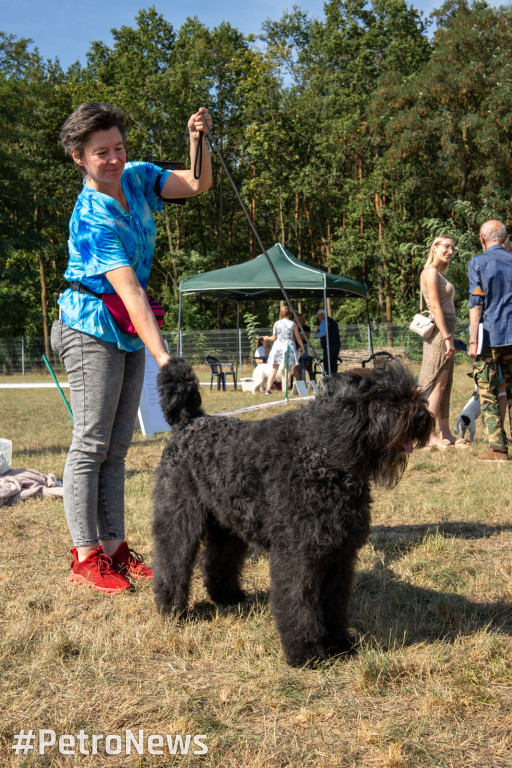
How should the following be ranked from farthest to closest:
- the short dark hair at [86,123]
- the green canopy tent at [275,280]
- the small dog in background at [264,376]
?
the small dog in background at [264,376], the green canopy tent at [275,280], the short dark hair at [86,123]

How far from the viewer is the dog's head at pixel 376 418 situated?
2396 mm

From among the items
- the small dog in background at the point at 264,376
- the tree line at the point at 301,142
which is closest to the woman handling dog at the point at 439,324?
the small dog in background at the point at 264,376

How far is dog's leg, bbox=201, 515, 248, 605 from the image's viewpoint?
3.06 metres

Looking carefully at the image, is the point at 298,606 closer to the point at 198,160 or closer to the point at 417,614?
the point at 417,614

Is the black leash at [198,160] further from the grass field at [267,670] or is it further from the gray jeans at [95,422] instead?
the grass field at [267,670]

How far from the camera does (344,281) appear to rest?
15.6 metres

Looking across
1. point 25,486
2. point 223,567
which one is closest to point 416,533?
point 223,567

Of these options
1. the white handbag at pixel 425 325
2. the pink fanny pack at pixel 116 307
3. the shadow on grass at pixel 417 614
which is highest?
the pink fanny pack at pixel 116 307

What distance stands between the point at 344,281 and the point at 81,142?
13072mm

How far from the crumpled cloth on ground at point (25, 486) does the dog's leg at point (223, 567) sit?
2.53 metres

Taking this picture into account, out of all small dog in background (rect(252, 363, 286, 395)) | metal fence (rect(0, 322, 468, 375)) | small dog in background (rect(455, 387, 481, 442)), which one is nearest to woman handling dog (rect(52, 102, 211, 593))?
small dog in background (rect(455, 387, 481, 442))

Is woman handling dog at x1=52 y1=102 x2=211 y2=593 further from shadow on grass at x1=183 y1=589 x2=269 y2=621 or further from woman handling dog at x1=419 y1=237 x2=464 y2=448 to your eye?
woman handling dog at x1=419 y1=237 x2=464 y2=448

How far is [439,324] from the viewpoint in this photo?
6.60 metres

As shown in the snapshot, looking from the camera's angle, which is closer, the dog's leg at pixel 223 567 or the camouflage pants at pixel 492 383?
the dog's leg at pixel 223 567
